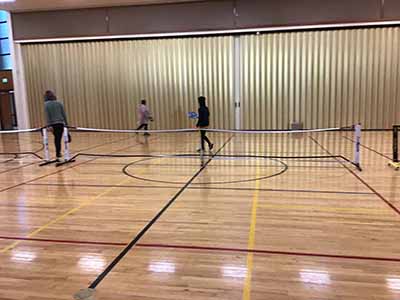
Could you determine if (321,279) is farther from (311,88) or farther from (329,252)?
(311,88)

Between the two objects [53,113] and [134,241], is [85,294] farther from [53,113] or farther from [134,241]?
[53,113]

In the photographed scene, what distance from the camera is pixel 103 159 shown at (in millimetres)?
10320

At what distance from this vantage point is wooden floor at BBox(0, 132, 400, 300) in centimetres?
319

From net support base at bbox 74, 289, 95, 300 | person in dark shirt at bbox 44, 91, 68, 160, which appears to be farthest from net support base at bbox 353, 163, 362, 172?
person in dark shirt at bbox 44, 91, 68, 160

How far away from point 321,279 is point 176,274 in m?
1.31

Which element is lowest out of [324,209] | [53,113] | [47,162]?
[324,209]

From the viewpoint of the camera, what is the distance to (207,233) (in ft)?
14.5

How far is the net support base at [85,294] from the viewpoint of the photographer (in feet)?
9.86

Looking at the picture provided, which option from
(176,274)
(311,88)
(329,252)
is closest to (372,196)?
(329,252)

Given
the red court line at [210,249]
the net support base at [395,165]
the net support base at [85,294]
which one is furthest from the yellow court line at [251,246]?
the net support base at [395,165]

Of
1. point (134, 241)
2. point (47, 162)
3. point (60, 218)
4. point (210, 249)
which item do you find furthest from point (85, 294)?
point (47, 162)

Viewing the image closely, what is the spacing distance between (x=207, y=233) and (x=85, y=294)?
1727mm

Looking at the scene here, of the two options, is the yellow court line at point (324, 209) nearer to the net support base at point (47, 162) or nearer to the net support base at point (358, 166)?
the net support base at point (358, 166)

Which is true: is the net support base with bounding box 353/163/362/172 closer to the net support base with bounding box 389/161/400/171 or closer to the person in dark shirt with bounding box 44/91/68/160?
the net support base with bounding box 389/161/400/171
